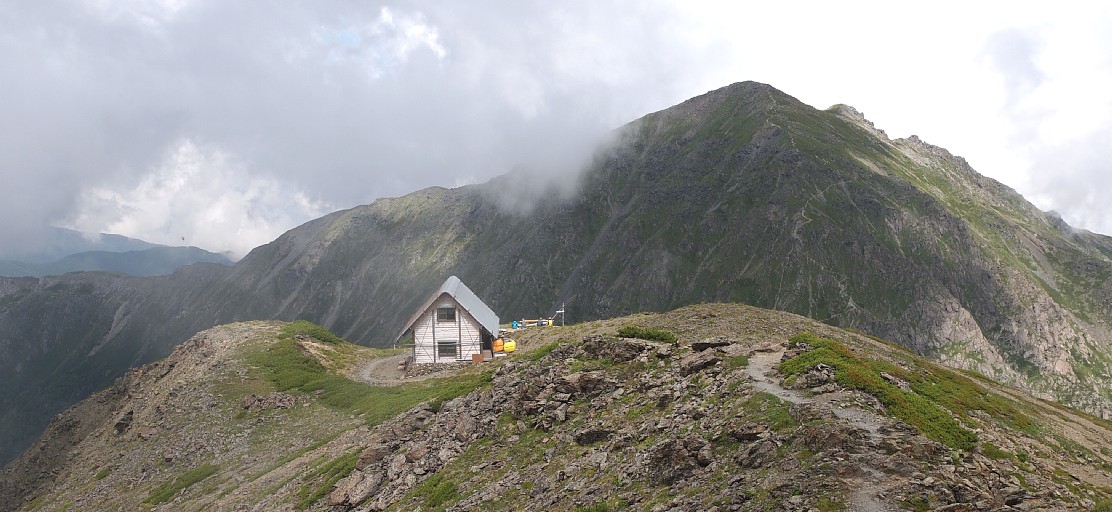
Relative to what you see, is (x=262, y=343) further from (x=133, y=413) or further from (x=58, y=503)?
(x=58, y=503)

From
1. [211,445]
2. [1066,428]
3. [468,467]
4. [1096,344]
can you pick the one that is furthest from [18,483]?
[1096,344]

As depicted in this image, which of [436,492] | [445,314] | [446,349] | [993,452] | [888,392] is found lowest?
[436,492]

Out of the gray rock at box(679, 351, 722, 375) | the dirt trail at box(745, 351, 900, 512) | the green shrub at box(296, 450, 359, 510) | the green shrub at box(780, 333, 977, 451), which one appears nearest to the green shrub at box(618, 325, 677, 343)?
the gray rock at box(679, 351, 722, 375)

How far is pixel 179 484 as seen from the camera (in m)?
39.3

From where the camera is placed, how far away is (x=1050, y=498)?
12664mm

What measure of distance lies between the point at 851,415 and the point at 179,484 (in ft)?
151

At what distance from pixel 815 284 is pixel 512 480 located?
18793 cm

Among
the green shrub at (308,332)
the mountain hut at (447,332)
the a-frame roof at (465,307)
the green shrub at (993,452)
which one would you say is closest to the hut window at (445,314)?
the mountain hut at (447,332)

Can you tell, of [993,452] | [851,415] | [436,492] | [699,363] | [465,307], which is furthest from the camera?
[465,307]

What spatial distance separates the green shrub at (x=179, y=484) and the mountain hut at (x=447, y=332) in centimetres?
2525

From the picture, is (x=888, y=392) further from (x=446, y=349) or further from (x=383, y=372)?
(x=383, y=372)

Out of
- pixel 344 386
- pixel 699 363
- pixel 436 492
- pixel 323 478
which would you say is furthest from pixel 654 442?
pixel 344 386

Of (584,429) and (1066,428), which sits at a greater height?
(584,429)

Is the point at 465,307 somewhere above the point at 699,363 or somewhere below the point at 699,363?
above
